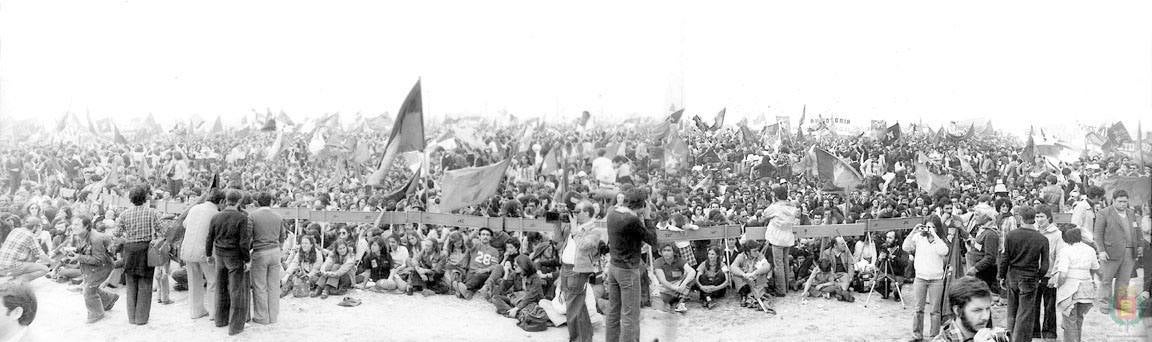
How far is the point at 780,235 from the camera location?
9.09m

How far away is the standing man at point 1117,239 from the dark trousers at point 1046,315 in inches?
38.5

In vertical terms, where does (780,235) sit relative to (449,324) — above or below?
above

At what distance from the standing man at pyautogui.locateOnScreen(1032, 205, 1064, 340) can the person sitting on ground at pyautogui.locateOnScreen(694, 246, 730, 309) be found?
3121 mm

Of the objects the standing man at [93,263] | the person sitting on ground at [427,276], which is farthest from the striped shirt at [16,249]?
the person sitting on ground at [427,276]

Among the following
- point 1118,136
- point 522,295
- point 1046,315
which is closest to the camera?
point 1046,315

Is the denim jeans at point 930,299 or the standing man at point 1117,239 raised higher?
the standing man at point 1117,239

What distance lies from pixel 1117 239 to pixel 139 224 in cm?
917

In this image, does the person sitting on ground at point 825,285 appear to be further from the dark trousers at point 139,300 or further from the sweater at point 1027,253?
the dark trousers at point 139,300

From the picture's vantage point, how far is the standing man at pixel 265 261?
7285 mm

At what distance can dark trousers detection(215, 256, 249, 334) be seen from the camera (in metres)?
7.03

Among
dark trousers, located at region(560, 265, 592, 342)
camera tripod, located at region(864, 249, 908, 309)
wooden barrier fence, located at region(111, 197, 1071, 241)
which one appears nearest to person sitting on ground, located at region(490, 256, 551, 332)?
wooden barrier fence, located at region(111, 197, 1071, 241)

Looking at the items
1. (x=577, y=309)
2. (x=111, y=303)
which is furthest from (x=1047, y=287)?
(x=111, y=303)

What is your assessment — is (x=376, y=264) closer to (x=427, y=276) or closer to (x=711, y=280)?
(x=427, y=276)

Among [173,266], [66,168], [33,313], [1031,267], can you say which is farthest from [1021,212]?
[66,168]
